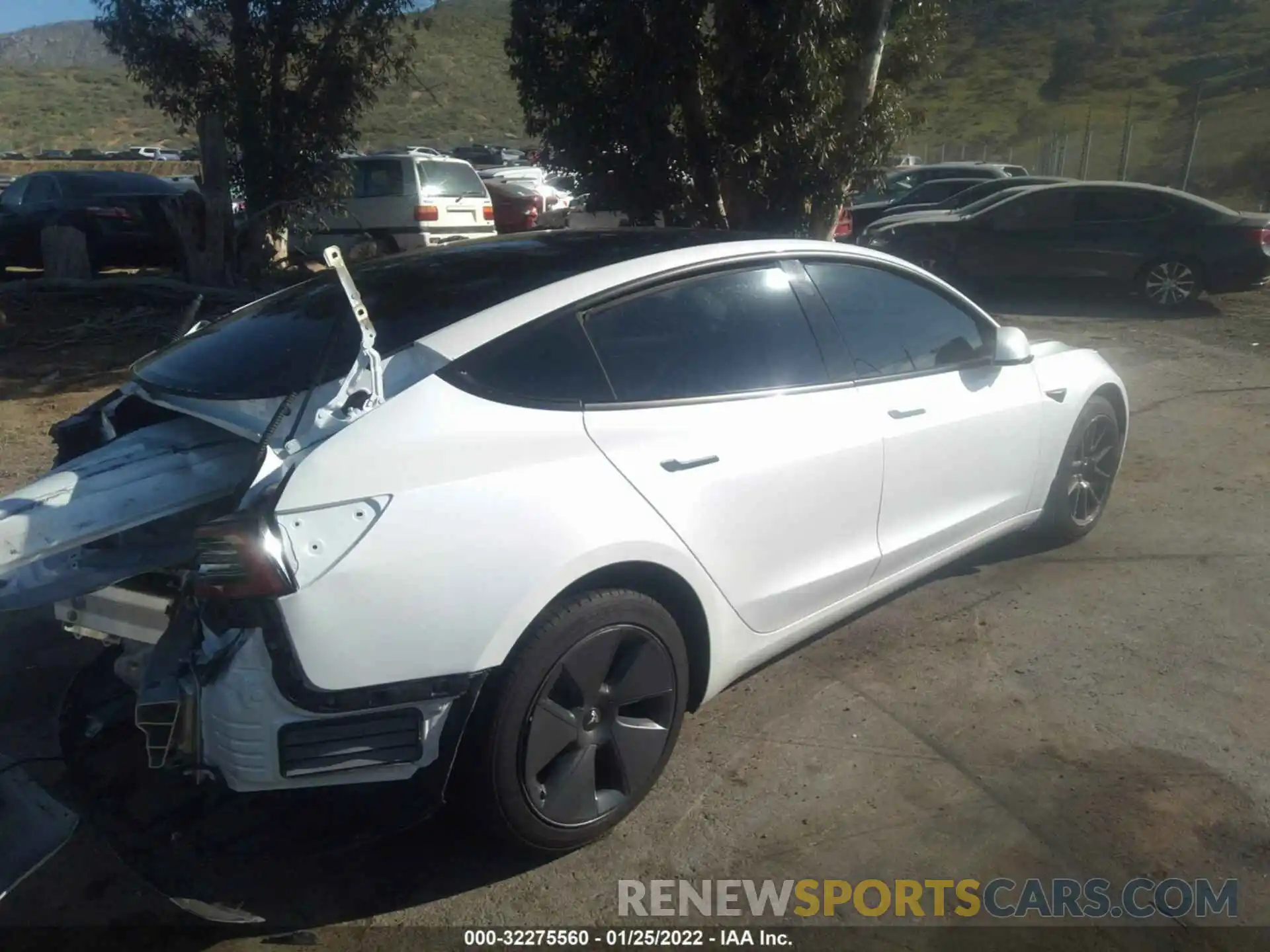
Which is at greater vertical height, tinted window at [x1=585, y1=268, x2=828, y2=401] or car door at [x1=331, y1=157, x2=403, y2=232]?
tinted window at [x1=585, y1=268, x2=828, y2=401]

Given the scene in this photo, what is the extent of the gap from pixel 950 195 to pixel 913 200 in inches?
23.5

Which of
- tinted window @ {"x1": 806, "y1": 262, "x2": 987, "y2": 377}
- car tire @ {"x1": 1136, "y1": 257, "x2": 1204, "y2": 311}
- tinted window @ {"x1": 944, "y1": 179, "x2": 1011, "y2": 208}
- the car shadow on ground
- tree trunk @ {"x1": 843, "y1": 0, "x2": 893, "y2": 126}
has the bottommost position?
the car shadow on ground

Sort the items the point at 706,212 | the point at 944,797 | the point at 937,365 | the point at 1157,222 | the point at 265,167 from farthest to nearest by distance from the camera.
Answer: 1. the point at 1157,222
2. the point at 265,167
3. the point at 706,212
4. the point at 937,365
5. the point at 944,797

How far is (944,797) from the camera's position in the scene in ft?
11.3

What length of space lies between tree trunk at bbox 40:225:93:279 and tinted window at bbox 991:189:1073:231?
1017 cm

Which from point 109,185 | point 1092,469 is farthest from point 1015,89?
point 1092,469

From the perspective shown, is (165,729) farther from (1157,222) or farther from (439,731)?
(1157,222)

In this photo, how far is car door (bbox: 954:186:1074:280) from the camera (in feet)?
43.2

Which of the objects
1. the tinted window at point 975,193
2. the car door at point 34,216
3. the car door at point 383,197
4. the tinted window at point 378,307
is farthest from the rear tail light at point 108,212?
the tinted window at point 378,307

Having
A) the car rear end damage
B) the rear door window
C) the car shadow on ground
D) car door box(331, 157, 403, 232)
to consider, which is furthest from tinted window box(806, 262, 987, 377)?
the rear door window

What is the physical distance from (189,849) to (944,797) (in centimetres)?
217

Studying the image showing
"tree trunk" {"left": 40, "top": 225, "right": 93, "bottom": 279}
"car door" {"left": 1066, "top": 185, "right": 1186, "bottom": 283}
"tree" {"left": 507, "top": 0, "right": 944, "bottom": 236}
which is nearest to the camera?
"tree" {"left": 507, "top": 0, "right": 944, "bottom": 236}

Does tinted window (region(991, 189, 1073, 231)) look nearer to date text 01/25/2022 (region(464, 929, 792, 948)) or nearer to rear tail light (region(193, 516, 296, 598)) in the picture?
date text 01/25/2022 (region(464, 929, 792, 948))

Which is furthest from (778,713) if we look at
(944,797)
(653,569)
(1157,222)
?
(1157,222)
